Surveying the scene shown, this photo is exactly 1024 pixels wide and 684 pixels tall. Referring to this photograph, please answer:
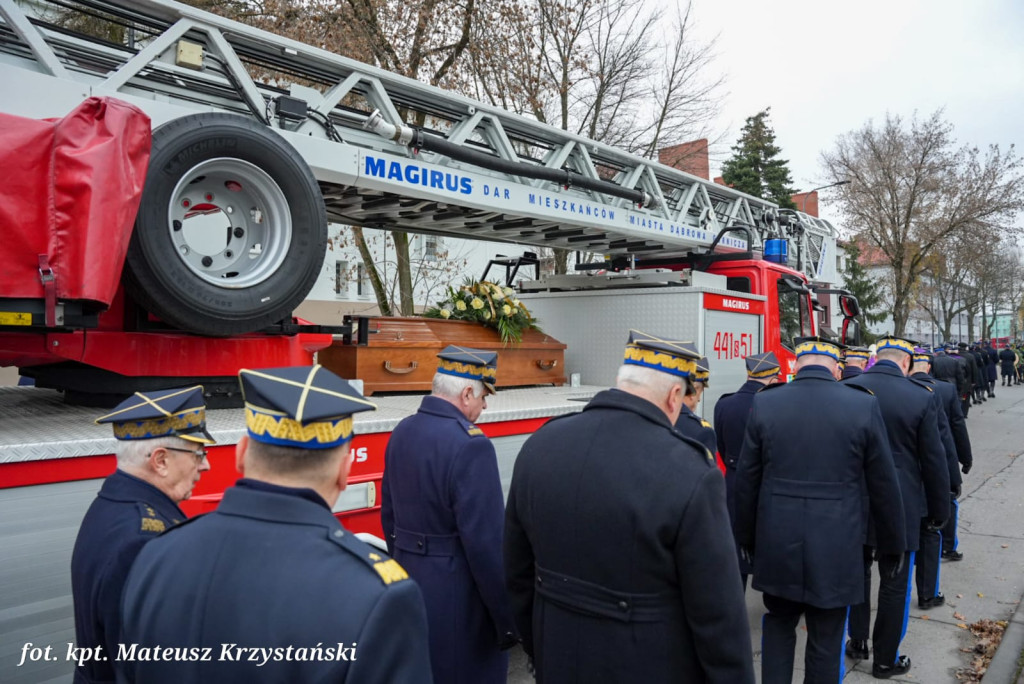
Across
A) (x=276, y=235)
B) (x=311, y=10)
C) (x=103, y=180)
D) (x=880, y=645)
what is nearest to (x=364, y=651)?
(x=103, y=180)

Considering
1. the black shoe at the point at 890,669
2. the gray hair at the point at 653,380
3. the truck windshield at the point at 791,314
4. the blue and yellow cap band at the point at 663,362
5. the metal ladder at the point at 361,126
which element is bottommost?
the black shoe at the point at 890,669

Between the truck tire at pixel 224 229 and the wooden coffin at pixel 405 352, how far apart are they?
98cm

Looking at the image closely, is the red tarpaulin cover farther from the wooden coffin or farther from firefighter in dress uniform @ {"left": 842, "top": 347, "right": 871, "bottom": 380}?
firefighter in dress uniform @ {"left": 842, "top": 347, "right": 871, "bottom": 380}

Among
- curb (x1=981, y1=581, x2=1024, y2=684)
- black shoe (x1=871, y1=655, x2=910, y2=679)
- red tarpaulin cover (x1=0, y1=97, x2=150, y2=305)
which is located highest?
red tarpaulin cover (x1=0, y1=97, x2=150, y2=305)

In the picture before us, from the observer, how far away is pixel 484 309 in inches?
226

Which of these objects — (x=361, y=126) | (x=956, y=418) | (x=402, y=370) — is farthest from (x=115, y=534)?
(x=956, y=418)

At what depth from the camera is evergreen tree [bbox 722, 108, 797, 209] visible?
35516 mm

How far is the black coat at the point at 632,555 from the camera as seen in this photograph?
198cm

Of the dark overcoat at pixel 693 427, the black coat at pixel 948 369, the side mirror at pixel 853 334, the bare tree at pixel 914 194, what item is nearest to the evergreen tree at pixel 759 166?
the bare tree at pixel 914 194

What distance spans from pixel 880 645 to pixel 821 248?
22.3 feet

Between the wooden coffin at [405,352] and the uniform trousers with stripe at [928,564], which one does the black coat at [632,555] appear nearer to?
the wooden coffin at [405,352]

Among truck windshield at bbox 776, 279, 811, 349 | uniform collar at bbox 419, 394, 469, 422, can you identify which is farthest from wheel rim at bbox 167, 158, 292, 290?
truck windshield at bbox 776, 279, 811, 349

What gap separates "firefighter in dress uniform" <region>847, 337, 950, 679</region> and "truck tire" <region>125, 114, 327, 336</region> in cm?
351

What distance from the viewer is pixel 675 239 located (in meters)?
6.76
